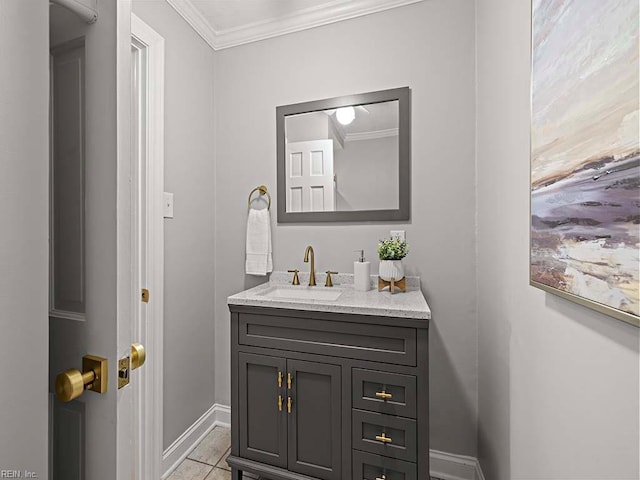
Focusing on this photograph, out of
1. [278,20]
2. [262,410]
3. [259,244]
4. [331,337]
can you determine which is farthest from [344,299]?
[278,20]

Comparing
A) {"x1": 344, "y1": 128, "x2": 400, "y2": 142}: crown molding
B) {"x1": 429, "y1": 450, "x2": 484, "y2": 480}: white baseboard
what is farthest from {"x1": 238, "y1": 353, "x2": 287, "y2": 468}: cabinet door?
{"x1": 344, "y1": 128, "x2": 400, "y2": 142}: crown molding

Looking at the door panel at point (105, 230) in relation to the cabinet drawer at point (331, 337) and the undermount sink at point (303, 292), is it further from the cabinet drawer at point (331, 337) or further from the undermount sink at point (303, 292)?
the undermount sink at point (303, 292)

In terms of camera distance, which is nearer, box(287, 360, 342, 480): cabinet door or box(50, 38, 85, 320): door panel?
box(50, 38, 85, 320): door panel

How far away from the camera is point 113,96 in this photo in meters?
0.61

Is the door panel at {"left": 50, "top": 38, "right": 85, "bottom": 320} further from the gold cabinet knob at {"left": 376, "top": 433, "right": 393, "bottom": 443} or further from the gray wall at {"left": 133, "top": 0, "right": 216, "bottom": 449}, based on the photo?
the gold cabinet knob at {"left": 376, "top": 433, "right": 393, "bottom": 443}

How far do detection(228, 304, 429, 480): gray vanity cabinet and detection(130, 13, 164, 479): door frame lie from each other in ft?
1.41

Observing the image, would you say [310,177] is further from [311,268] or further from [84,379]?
[84,379]

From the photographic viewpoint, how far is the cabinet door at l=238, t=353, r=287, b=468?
148 cm

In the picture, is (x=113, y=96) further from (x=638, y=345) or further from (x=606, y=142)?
(x=638, y=345)

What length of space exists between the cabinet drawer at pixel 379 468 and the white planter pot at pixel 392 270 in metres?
0.79

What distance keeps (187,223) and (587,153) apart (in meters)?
1.84

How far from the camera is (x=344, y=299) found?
60.3 inches

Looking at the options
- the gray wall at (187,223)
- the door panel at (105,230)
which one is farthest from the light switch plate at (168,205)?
the door panel at (105,230)

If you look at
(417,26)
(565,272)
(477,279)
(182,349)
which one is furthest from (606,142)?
(182,349)
